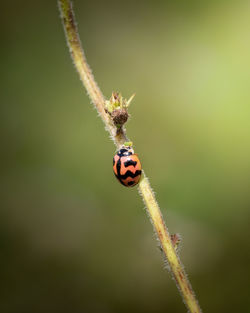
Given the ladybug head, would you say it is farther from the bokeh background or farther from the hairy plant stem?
the bokeh background

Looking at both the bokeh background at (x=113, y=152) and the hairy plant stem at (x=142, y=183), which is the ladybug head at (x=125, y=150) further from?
the bokeh background at (x=113, y=152)

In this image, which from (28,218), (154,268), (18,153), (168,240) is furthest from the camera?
(18,153)

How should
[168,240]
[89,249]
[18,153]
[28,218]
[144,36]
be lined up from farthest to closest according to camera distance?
1. [144,36]
2. [18,153]
3. [28,218]
4. [89,249]
5. [168,240]

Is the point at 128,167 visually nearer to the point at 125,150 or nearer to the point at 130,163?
the point at 130,163

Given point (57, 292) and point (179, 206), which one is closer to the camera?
point (57, 292)

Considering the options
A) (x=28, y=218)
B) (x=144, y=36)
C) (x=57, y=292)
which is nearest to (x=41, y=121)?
(x=28, y=218)

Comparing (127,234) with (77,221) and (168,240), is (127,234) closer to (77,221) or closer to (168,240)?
(77,221)
